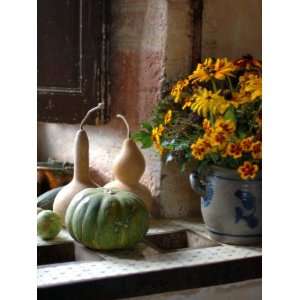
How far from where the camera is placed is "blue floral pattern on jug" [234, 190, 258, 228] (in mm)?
1336

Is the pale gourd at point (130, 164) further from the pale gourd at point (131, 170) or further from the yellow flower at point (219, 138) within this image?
the yellow flower at point (219, 138)

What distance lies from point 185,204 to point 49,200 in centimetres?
41

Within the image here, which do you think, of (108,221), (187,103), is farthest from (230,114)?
(108,221)

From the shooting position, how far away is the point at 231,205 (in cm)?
135

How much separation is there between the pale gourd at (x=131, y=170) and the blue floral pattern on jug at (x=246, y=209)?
0.33 m

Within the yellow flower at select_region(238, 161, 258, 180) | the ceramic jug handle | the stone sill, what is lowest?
the stone sill

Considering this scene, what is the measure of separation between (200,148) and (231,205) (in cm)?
16

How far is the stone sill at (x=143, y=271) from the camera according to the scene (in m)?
1.13

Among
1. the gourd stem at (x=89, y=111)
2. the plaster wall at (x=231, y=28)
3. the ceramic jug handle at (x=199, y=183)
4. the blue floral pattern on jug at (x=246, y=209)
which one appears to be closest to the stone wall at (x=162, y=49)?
the plaster wall at (x=231, y=28)

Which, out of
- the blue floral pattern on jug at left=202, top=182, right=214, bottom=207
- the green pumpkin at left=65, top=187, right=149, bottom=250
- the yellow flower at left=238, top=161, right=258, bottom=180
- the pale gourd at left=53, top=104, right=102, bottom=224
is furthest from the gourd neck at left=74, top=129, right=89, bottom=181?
the yellow flower at left=238, top=161, right=258, bottom=180

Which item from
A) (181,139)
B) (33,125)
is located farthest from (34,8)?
(181,139)

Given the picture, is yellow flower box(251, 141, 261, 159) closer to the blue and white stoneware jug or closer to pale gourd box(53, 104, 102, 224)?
the blue and white stoneware jug

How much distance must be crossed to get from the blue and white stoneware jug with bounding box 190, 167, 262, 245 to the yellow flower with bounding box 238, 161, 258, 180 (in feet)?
0.12

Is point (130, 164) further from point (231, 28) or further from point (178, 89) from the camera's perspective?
point (231, 28)
